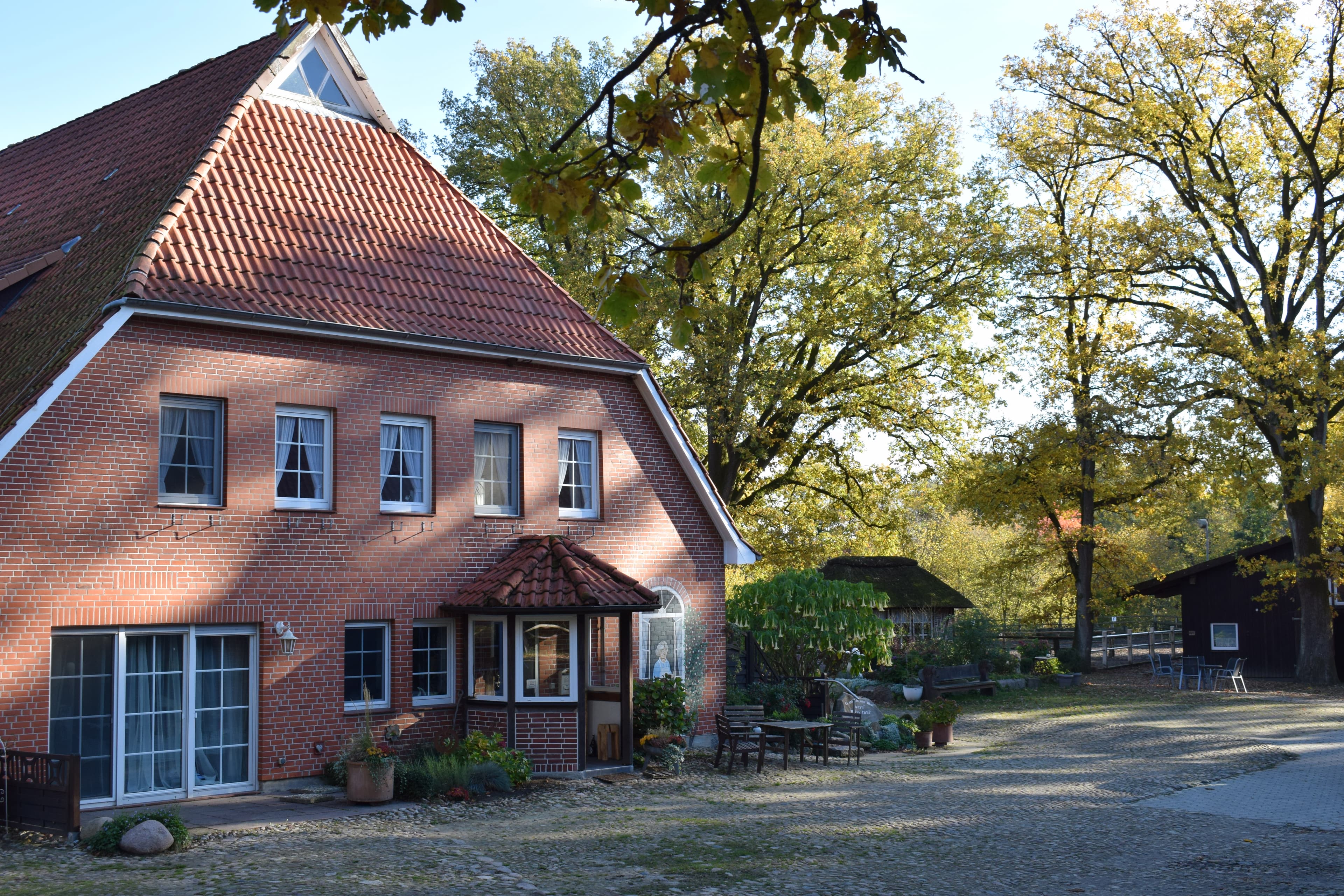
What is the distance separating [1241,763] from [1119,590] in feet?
54.0

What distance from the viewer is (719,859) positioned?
1136 cm

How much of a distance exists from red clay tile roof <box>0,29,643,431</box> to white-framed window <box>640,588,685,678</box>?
395cm

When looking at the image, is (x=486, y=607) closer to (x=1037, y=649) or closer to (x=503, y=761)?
(x=503, y=761)

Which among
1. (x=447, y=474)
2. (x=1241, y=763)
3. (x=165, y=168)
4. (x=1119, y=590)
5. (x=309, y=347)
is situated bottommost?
(x=1241, y=763)

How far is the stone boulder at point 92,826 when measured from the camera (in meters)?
11.8

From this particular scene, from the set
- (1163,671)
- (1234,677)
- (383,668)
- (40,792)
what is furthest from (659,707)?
(1163,671)

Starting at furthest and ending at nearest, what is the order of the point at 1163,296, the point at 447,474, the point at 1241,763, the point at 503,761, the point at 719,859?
the point at 1163,296 < the point at 1241,763 < the point at 447,474 < the point at 503,761 < the point at 719,859

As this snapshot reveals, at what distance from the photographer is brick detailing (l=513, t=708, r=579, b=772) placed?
16266 millimetres

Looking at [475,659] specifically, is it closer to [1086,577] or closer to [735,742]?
[735,742]

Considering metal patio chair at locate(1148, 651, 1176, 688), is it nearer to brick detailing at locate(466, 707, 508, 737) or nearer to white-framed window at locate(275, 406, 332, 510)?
brick detailing at locate(466, 707, 508, 737)

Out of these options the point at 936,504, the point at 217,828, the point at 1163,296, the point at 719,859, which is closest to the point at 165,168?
the point at 217,828

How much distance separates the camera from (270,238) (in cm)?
1602

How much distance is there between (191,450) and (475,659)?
4657 mm

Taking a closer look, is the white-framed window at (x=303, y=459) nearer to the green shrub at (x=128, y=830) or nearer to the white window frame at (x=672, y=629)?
the green shrub at (x=128, y=830)
